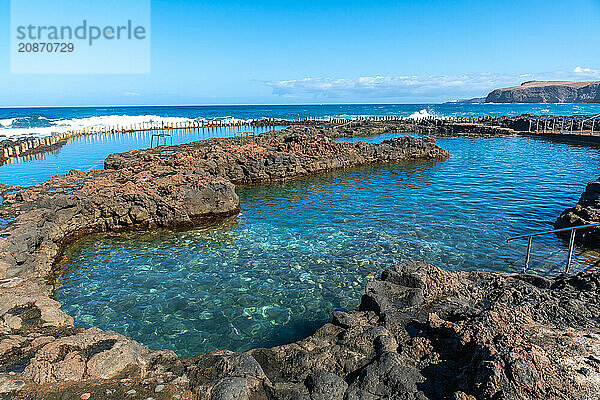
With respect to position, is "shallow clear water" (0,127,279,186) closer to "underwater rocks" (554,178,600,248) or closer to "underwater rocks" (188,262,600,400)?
"underwater rocks" (188,262,600,400)

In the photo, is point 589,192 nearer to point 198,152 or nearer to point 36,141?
point 198,152

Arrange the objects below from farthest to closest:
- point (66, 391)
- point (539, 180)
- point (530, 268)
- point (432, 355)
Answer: point (539, 180) < point (530, 268) < point (432, 355) < point (66, 391)

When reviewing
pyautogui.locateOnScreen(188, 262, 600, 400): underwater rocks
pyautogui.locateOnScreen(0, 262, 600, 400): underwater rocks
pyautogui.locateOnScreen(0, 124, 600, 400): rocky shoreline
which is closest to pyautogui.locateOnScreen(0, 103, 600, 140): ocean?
pyautogui.locateOnScreen(0, 124, 600, 400): rocky shoreline

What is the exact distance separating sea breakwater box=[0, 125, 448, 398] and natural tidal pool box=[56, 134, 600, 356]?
117 cm

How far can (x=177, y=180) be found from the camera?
21.4 meters

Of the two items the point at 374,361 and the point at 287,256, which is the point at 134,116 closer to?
the point at 287,256

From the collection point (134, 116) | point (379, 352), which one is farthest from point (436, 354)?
point (134, 116)

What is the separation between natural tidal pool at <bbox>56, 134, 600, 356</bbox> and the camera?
10.6m

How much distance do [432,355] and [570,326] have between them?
306 centimetres

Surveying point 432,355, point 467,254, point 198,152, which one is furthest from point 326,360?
point 198,152

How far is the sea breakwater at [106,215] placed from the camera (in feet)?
21.8

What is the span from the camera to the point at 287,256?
15.0m

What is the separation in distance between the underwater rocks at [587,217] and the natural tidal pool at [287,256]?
2.75 ft

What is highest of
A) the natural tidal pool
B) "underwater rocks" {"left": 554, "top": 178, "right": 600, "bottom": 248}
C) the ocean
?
the ocean
